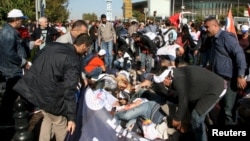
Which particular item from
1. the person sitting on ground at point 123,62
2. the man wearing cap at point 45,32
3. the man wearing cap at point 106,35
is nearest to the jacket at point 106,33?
the man wearing cap at point 106,35

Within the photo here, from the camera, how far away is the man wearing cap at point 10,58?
6.16m

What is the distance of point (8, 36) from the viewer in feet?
20.2

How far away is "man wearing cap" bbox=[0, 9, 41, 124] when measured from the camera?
6.16m

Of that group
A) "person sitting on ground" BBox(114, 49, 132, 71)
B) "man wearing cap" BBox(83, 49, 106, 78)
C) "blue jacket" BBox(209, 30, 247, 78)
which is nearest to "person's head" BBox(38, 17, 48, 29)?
"man wearing cap" BBox(83, 49, 106, 78)

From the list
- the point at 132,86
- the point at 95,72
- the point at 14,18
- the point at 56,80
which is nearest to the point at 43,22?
the point at 95,72

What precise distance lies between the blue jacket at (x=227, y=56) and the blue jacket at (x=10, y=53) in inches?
124

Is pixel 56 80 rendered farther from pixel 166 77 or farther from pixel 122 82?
pixel 122 82

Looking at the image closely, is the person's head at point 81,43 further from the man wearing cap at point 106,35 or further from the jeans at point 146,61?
the man wearing cap at point 106,35

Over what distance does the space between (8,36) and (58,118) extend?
2089 mm

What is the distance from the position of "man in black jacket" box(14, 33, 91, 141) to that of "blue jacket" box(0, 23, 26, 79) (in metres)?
1.78

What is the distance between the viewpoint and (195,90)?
480cm

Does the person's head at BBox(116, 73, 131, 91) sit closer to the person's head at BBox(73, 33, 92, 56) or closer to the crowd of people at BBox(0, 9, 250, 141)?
the crowd of people at BBox(0, 9, 250, 141)

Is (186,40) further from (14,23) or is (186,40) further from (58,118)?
(58,118)

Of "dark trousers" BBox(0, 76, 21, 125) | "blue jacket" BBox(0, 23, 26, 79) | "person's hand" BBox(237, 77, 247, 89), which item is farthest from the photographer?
"dark trousers" BBox(0, 76, 21, 125)
